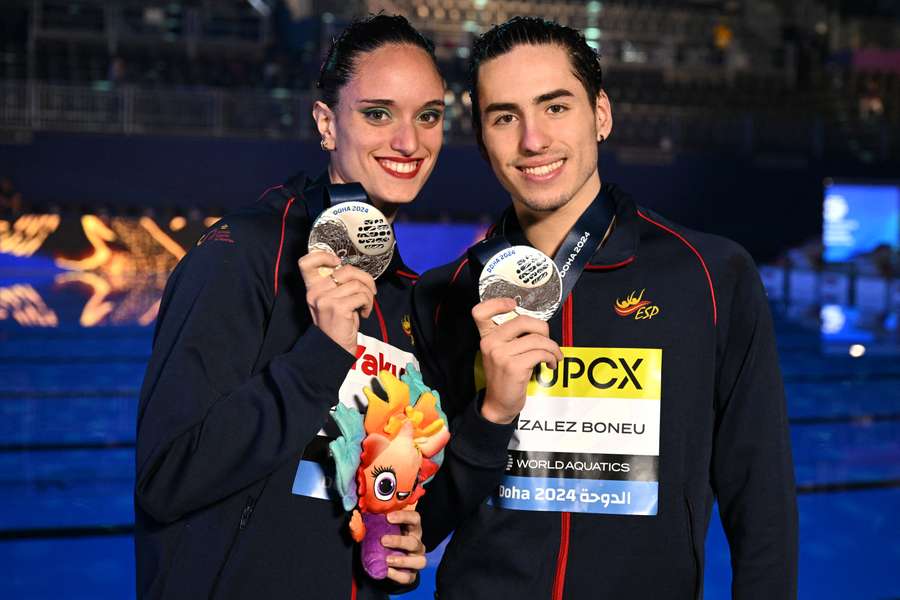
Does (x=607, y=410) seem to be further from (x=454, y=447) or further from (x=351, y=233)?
(x=351, y=233)

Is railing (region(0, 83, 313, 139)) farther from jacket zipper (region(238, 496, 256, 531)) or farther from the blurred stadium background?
jacket zipper (region(238, 496, 256, 531))

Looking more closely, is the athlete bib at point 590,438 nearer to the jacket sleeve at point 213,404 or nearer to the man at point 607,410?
the man at point 607,410

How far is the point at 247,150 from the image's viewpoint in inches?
572

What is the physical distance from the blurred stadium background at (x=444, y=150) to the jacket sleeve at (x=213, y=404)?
4924 mm

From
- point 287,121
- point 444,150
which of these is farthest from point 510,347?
point 444,150

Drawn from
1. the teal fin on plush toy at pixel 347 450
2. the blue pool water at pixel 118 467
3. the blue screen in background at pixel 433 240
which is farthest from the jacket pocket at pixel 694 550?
the blue screen in background at pixel 433 240

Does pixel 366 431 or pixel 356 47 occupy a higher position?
pixel 356 47

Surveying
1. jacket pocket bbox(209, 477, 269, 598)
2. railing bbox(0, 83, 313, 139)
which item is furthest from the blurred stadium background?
jacket pocket bbox(209, 477, 269, 598)

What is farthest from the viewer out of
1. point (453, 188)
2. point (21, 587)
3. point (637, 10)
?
point (637, 10)

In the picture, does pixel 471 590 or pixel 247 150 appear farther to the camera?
pixel 247 150

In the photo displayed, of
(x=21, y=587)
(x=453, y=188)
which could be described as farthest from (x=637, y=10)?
(x=21, y=587)

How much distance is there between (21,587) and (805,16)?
20.3 meters

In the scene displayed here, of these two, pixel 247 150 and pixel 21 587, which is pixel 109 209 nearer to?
pixel 247 150

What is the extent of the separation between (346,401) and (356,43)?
2.05 ft
